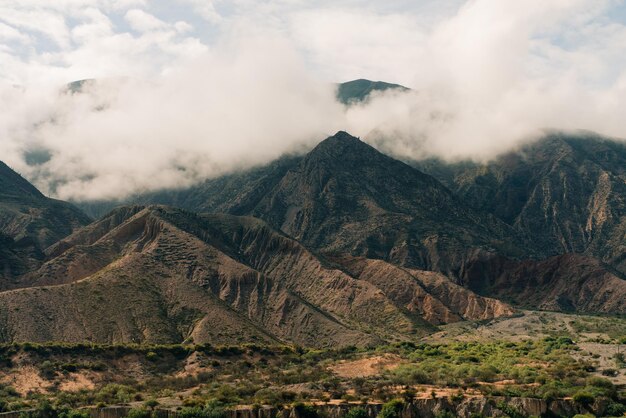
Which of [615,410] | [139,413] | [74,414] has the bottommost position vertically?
[74,414]

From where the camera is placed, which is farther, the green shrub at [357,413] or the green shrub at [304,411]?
the green shrub at [304,411]

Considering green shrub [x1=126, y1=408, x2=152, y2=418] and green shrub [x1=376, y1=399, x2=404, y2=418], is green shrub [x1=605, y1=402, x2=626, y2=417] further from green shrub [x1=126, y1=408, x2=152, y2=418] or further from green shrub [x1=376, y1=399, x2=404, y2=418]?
green shrub [x1=126, y1=408, x2=152, y2=418]

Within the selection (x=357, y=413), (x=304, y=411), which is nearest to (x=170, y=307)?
(x=304, y=411)

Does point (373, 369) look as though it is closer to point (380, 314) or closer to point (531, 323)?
point (380, 314)

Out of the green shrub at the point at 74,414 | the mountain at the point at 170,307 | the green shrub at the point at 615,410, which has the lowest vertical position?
the green shrub at the point at 74,414

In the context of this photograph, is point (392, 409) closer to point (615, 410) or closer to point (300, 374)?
point (615, 410)

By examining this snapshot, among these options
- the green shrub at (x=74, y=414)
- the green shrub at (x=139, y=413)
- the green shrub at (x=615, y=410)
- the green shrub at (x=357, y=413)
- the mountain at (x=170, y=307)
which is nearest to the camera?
the green shrub at (x=615, y=410)

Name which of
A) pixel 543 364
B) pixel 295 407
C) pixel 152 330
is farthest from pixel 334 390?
pixel 152 330

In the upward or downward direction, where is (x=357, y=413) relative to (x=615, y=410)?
downward

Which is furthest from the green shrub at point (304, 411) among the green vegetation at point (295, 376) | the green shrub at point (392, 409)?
the green shrub at point (392, 409)

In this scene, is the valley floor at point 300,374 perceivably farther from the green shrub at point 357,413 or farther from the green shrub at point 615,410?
the green shrub at point 357,413

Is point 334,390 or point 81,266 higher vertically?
point 81,266
